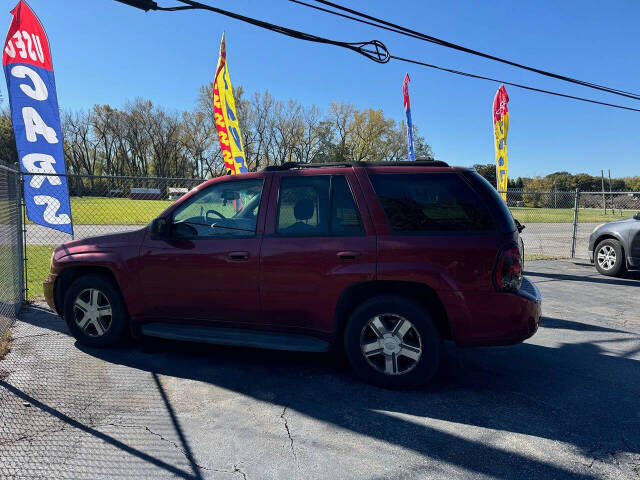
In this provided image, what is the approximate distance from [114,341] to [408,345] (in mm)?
3080

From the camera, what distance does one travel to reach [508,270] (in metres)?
3.44

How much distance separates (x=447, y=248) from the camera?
3469 mm

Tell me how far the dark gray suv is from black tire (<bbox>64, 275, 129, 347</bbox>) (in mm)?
9768

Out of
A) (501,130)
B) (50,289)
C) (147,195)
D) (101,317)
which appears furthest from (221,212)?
(501,130)

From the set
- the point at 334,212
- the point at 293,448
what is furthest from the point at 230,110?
the point at 293,448

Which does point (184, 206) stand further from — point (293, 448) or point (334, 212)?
point (293, 448)

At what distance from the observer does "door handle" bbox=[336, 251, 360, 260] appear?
3621 mm

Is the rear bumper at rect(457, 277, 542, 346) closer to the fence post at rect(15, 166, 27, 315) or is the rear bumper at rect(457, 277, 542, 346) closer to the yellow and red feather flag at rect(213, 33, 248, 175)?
the fence post at rect(15, 166, 27, 315)

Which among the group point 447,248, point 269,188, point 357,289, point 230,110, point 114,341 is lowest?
point 114,341

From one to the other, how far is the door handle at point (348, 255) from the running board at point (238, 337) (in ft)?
2.63

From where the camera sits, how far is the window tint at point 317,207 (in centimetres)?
375

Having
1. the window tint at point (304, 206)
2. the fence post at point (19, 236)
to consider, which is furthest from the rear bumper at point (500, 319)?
the fence post at point (19, 236)

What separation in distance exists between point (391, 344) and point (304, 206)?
143 cm

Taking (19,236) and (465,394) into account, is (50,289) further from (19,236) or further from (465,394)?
(465,394)
